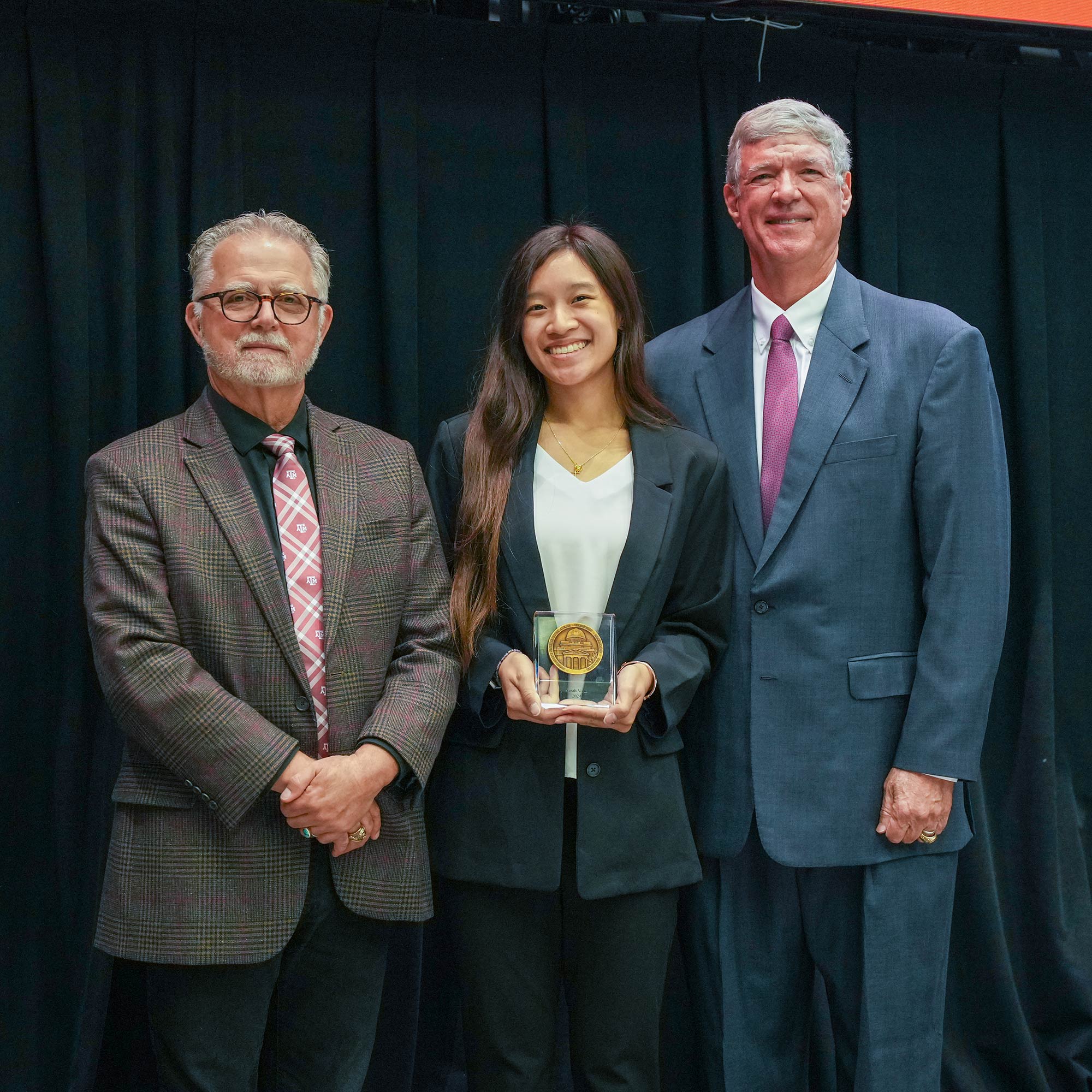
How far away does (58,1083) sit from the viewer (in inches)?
98.2

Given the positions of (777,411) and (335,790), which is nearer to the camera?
(335,790)

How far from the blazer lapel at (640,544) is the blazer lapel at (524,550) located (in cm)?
13

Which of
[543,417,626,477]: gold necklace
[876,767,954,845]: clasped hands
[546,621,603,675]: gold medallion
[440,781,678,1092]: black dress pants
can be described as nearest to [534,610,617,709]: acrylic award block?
[546,621,603,675]: gold medallion

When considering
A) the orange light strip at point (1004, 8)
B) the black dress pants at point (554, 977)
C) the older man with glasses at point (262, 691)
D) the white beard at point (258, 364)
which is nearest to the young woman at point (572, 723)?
the black dress pants at point (554, 977)

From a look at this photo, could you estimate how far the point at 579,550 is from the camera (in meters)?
2.02

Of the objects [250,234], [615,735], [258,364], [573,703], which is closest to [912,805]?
[615,735]

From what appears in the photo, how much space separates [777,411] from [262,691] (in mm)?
1055

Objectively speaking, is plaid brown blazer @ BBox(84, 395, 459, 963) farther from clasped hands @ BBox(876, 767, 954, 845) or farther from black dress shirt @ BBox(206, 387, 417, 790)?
clasped hands @ BBox(876, 767, 954, 845)

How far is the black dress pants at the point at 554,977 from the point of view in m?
1.97

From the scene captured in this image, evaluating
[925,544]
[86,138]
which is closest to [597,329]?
[925,544]

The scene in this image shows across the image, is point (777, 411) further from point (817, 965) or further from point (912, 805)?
point (817, 965)

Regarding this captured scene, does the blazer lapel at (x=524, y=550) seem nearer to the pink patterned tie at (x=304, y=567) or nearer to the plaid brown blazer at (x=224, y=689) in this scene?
the plaid brown blazer at (x=224, y=689)

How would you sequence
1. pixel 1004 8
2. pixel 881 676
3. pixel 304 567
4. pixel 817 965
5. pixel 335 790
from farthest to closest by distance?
pixel 1004 8 < pixel 817 965 < pixel 881 676 < pixel 304 567 < pixel 335 790

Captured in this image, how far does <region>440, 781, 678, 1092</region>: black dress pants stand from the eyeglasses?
968 mm
